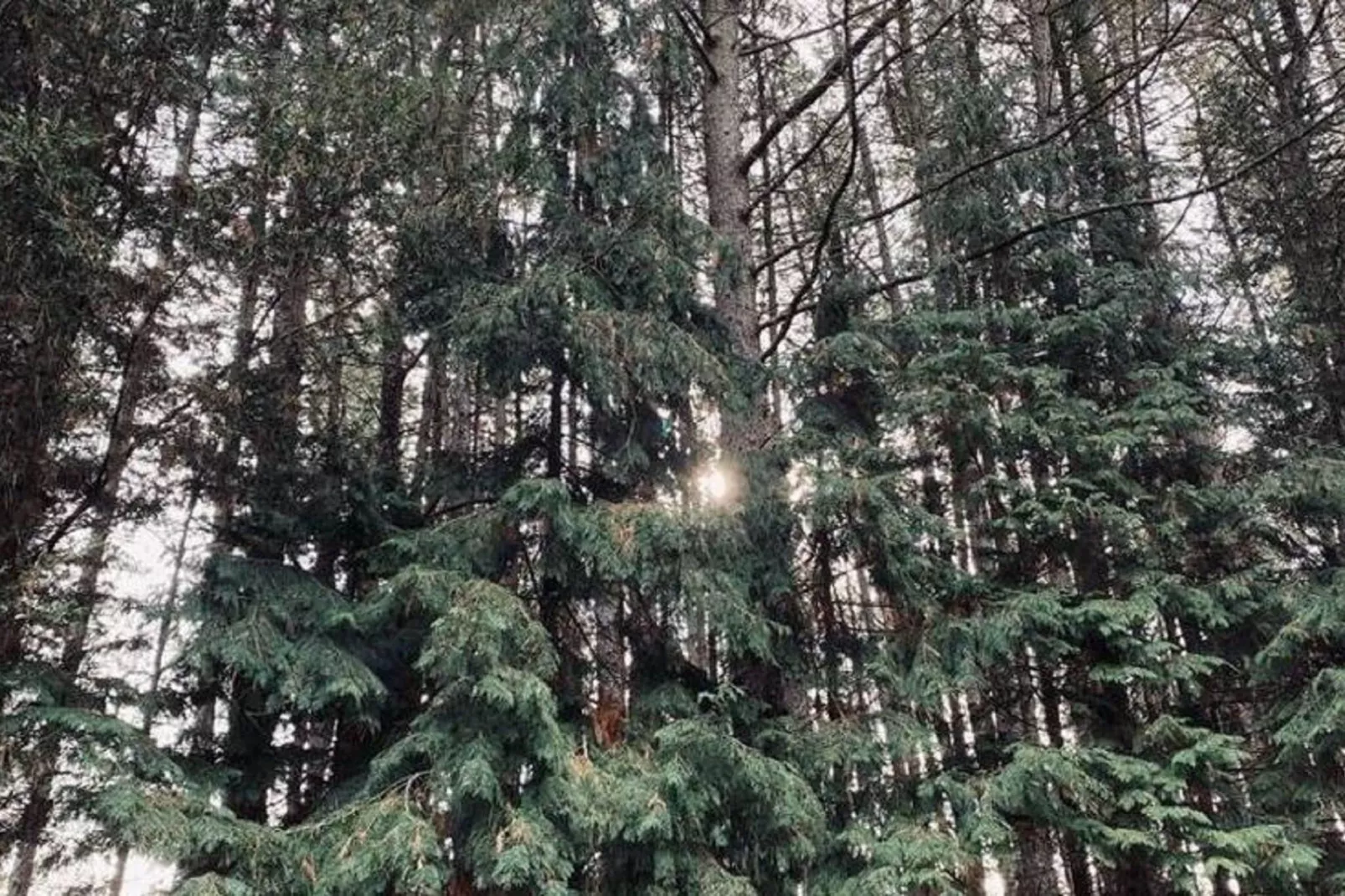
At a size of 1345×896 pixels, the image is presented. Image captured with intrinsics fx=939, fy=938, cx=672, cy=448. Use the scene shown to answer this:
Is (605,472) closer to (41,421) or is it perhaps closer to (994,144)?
(41,421)

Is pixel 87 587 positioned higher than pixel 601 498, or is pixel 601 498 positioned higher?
pixel 601 498

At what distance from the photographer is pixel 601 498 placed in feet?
19.1

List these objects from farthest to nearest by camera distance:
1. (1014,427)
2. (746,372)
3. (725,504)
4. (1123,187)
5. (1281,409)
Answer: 1. (1123,187)
2. (1281,409)
3. (1014,427)
4. (746,372)
5. (725,504)

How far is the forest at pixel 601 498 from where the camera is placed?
486 cm

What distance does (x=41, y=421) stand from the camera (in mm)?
5840

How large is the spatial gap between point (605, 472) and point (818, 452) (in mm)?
1366

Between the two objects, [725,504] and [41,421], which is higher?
[41,421]

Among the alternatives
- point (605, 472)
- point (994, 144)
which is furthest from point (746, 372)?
point (994, 144)

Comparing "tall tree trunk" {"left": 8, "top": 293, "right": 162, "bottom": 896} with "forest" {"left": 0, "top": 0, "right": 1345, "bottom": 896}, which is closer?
"forest" {"left": 0, "top": 0, "right": 1345, "bottom": 896}

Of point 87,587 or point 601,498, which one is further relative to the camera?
point 87,587

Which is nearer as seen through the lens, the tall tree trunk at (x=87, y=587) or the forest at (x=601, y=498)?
A: the forest at (x=601, y=498)

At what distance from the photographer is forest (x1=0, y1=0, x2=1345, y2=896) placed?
15.9 feet

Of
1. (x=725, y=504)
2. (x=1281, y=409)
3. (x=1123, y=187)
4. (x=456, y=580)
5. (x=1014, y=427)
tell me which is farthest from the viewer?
(x=1123, y=187)

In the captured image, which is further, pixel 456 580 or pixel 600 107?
pixel 600 107
